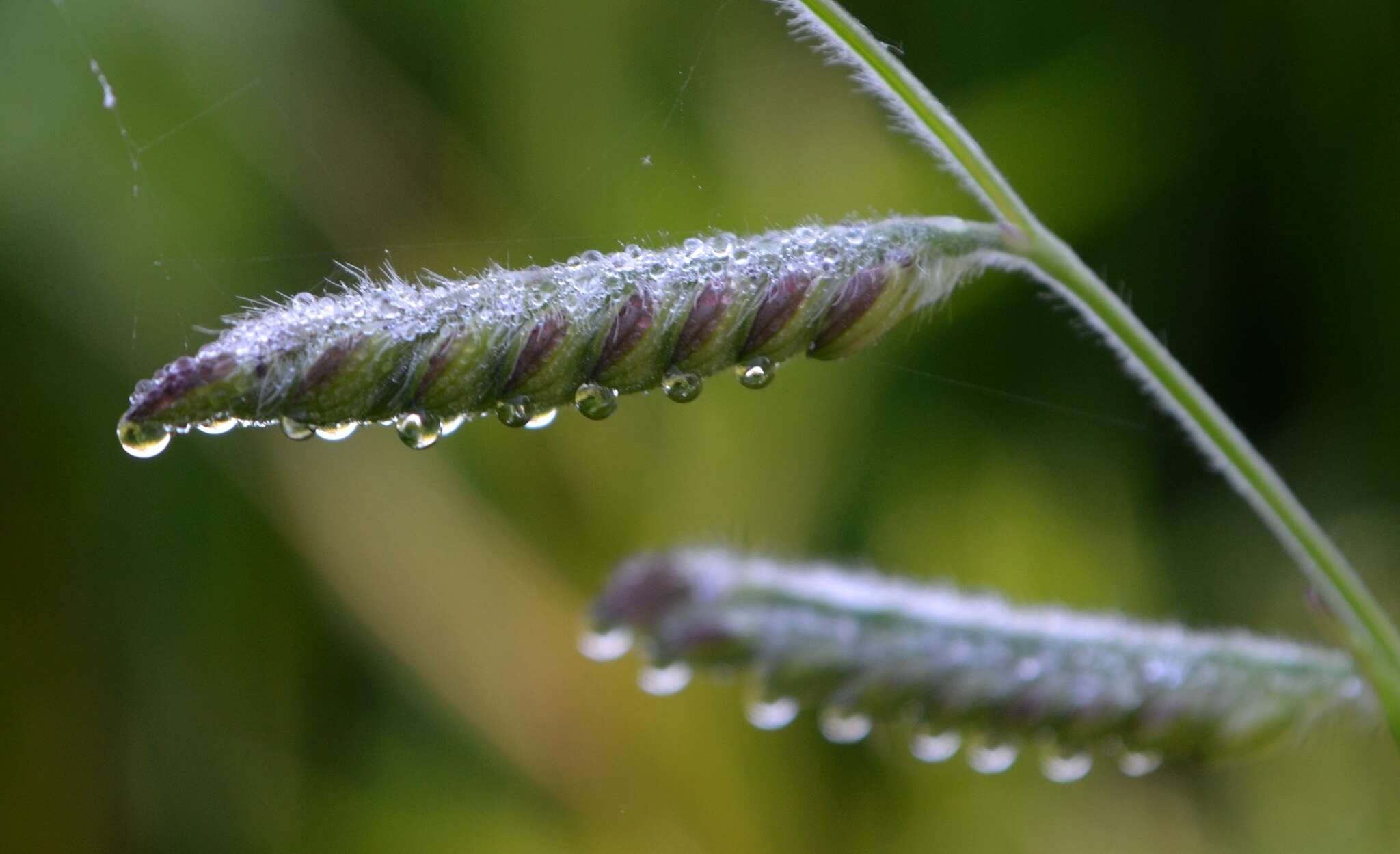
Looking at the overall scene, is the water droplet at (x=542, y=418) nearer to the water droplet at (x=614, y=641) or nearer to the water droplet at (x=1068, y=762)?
the water droplet at (x=614, y=641)

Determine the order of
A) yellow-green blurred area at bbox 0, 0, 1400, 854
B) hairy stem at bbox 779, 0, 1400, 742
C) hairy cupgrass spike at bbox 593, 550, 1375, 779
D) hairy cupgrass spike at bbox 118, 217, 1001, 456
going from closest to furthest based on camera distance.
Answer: hairy cupgrass spike at bbox 118, 217, 1001, 456, hairy stem at bbox 779, 0, 1400, 742, hairy cupgrass spike at bbox 593, 550, 1375, 779, yellow-green blurred area at bbox 0, 0, 1400, 854

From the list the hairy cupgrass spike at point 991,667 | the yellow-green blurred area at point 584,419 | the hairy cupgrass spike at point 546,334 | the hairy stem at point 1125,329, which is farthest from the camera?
the yellow-green blurred area at point 584,419

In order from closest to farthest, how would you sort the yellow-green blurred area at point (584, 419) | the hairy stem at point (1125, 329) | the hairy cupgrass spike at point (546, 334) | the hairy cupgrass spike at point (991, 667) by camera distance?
1. the hairy cupgrass spike at point (546, 334)
2. the hairy stem at point (1125, 329)
3. the hairy cupgrass spike at point (991, 667)
4. the yellow-green blurred area at point (584, 419)

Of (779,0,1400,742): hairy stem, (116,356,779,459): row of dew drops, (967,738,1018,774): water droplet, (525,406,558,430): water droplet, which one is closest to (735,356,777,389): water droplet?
(116,356,779,459): row of dew drops

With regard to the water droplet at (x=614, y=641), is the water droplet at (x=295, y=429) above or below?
above

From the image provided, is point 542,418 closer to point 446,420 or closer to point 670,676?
point 446,420

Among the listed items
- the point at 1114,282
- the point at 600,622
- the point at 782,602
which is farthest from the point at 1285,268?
the point at 600,622

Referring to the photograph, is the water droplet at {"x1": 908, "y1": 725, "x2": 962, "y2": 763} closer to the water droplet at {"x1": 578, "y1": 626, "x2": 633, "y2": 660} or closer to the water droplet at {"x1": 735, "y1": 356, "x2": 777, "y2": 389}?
the water droplet at {"x1": 578, "y1": 626, "x2": 633, "y2": 660}

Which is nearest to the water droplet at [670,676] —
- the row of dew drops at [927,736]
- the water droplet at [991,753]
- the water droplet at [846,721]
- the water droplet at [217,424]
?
the row of dew drops at [927,736]
